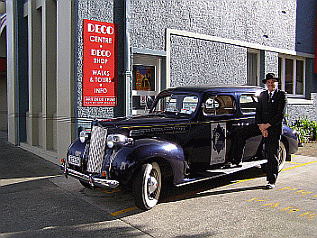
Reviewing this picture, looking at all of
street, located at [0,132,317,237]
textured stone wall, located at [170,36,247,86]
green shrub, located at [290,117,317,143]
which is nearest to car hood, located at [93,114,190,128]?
street, located at [0,132,317,237]

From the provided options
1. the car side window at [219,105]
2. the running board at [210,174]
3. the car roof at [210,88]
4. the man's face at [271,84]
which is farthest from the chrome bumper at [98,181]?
the man's face at [271,84]

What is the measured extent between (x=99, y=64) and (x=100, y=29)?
787mm

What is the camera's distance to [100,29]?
804 cm

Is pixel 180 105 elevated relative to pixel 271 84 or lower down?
lower down

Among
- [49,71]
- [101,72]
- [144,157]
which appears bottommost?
[144,157]

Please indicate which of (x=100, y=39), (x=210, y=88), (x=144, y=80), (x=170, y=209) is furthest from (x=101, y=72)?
(x=170, y=209)

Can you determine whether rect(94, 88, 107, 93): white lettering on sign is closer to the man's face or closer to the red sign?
the red sign

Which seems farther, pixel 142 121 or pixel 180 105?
pixel 180 105

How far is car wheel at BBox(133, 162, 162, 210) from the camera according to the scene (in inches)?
199

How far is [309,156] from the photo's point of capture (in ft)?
31.7

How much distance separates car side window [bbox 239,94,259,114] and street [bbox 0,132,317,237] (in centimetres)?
139

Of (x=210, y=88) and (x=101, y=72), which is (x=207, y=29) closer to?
(x=101, y=72)

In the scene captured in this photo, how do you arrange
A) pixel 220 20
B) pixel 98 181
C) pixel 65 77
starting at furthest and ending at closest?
pixel 220 20
pixel 65 77
pixel 98 181

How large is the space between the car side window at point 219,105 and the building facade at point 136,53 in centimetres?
261
